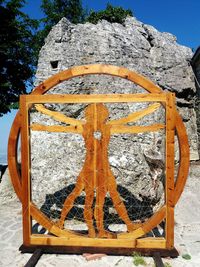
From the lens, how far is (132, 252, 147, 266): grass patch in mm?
4621

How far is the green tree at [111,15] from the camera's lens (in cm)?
1209

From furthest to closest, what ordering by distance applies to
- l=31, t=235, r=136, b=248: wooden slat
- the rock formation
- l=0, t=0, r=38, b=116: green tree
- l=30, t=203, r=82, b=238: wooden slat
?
l=0, t=0, r=38, b=116: green tree
the rock formation
l=30, t=203, r=82, b=238: wooden slat
l=31, t=235, r=136, b=248: wooden slat

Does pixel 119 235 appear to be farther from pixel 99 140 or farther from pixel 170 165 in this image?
pixel 99 140

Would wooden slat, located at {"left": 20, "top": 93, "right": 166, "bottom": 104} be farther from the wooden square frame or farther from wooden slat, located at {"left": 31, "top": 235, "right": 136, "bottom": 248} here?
wooden slat, located at {"left": 31, "top": 235, "right": 136, "bottom": 248}

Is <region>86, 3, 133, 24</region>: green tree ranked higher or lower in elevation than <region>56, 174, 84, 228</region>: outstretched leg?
higher

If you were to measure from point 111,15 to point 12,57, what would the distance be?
591 centimetres

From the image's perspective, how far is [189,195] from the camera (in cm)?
788

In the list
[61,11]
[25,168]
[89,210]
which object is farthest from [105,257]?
[61,11]

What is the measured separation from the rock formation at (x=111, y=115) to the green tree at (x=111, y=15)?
1113mm

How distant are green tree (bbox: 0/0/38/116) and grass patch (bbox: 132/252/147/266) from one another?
11.0 m

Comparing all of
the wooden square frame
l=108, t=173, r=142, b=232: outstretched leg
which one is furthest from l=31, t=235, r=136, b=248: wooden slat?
l=108, t=173, r=142, b=232: outstretched leg

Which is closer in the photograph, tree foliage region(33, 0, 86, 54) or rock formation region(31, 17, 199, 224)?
rock formation region(31, 17, 199, 224)

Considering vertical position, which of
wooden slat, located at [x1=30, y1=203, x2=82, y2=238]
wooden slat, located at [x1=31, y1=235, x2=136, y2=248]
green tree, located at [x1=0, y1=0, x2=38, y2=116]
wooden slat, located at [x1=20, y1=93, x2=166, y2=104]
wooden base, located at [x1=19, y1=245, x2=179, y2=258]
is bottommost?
wooden base, located at [x1=19, y1=245, x2=179, y2=258]

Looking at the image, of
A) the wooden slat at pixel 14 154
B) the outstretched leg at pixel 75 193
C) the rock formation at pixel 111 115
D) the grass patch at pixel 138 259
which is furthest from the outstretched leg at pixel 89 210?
the rock formation at pixel 111 115
